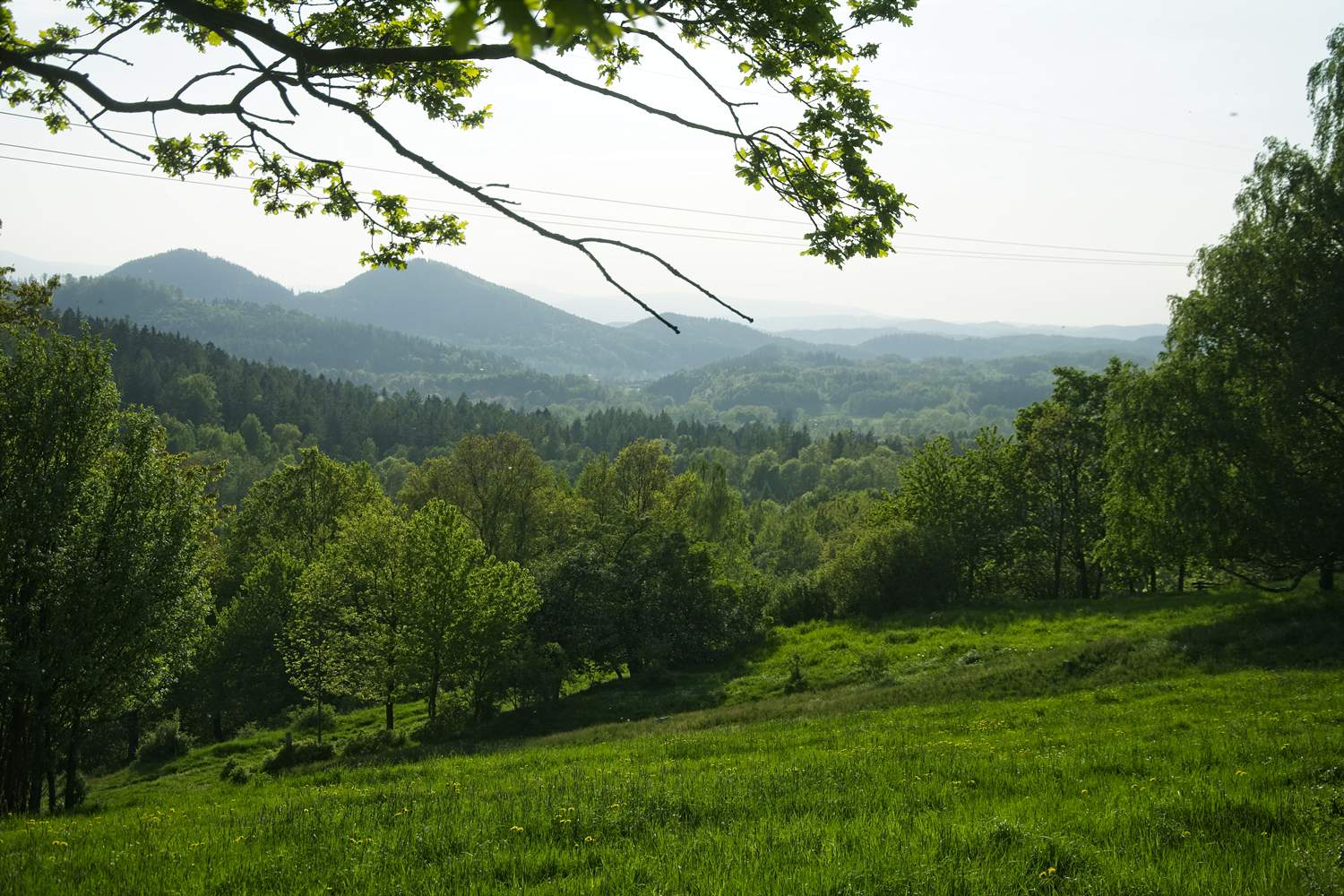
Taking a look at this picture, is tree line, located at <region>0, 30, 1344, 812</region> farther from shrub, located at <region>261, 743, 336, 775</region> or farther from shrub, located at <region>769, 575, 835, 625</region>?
shrub, located at <region>261, 743, 336, 775</region>

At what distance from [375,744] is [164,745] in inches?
725

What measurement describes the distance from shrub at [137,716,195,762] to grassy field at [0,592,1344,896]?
22887 mm

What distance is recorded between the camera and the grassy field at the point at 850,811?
7266 mm

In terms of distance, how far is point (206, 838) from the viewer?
10039 mm

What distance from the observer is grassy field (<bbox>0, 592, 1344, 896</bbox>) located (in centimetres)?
727

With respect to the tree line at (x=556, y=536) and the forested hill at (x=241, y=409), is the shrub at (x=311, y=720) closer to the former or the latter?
the tree line at (x=556, y=536)

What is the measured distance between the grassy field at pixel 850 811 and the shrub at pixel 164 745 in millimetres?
22887

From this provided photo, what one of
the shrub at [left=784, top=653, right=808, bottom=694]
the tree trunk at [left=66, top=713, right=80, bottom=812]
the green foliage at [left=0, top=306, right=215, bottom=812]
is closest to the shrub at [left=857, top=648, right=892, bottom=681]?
the shrub at [left=784, top=653, right=808, bottom=694]

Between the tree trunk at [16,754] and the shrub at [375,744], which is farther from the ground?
the tree trunk at [16,754]

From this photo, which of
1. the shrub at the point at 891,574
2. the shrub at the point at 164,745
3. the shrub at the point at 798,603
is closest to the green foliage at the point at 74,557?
the shrub at the point at 164,745

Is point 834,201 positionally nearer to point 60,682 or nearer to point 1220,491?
point 60,682

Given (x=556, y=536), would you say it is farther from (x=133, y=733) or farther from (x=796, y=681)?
(x=796, y=681)

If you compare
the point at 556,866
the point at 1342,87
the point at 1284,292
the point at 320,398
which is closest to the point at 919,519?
the point at 1284,292

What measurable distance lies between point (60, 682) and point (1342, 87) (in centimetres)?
4220
